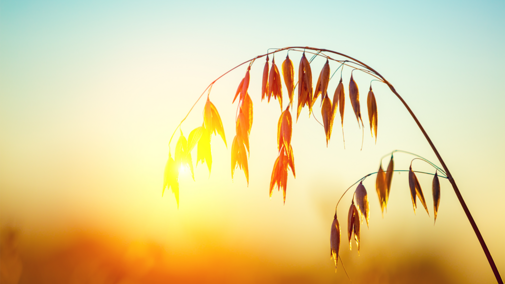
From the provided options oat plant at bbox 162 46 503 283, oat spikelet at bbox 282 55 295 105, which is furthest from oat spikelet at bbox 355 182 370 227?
oat spikelet at bbox 282 55 295 105

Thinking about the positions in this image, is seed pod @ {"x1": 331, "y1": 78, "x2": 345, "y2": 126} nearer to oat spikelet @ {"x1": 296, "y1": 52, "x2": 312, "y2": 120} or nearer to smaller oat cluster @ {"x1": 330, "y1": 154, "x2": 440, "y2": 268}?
oat spikelet @ {"x1": 296, "y1": 52, "x2": 312, "y2": 120}

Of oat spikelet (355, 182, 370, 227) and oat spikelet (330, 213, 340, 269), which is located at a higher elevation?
Result: oat spikelet (355, 182, 370, 227)

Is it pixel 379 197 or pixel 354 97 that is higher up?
pixel 354 97

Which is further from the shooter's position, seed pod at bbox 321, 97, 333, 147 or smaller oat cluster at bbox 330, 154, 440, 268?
seed pod at bbox 321, 97, 333, 147

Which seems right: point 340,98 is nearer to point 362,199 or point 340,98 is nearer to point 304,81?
point 304,81

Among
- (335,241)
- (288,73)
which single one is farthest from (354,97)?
(335,241)

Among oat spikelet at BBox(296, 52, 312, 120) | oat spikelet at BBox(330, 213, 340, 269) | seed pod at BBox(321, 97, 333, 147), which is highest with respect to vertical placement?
oat spikelet at BBox(296, 52, 312, 120)

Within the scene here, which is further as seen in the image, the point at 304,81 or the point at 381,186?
the point at 304,81

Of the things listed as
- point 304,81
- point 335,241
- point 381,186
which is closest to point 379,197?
point 381,186

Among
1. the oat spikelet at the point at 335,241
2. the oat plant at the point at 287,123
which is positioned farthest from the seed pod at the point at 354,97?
the oat spikelet at the point at 335,241

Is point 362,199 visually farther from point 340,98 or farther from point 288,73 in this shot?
point 288,73

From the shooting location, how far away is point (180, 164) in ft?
2.49

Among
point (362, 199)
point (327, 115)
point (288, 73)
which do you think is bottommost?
point (362, 199)

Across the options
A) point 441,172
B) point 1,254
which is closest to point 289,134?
point 441,172
